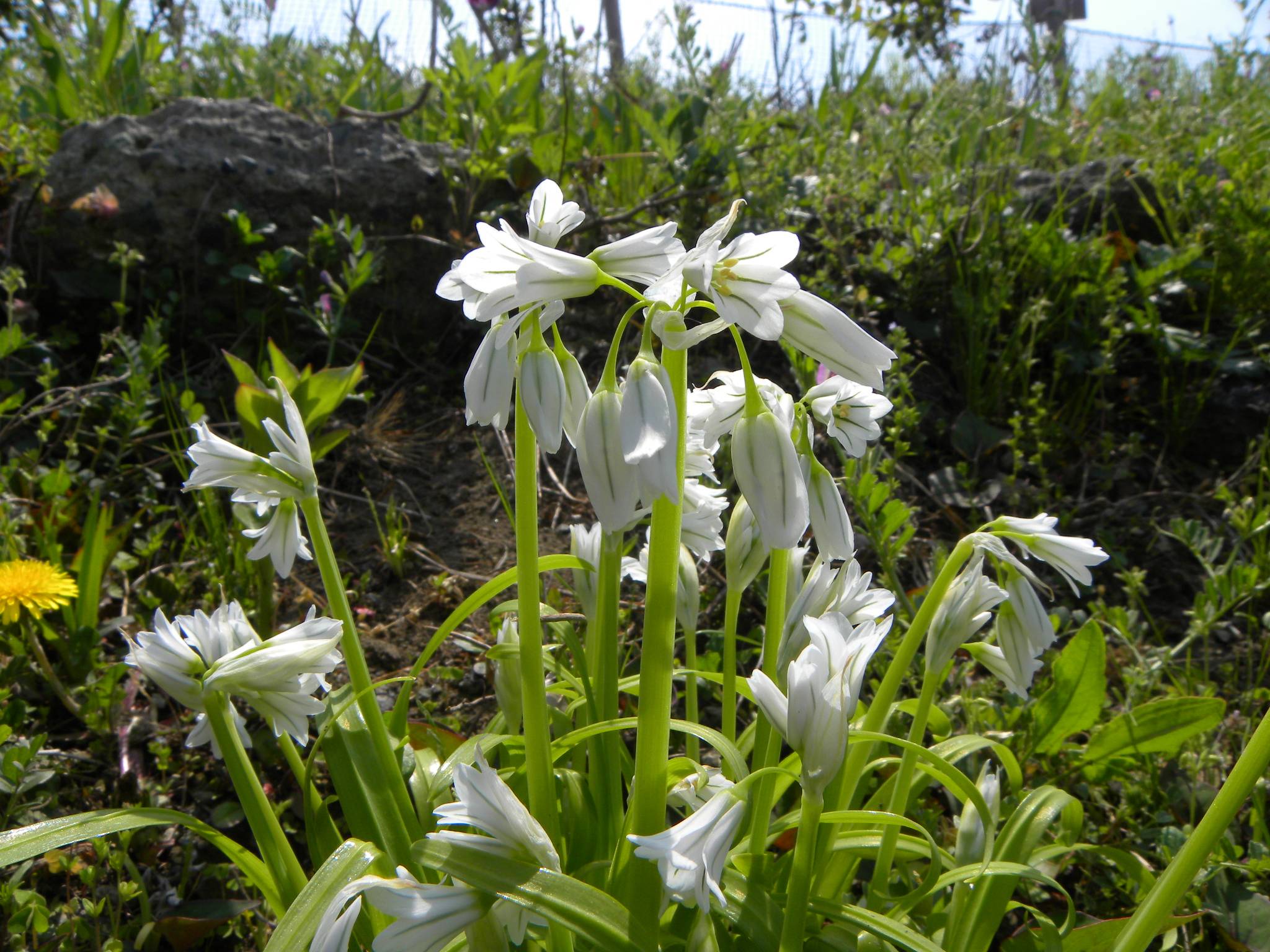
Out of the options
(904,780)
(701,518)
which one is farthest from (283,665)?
(904,780)

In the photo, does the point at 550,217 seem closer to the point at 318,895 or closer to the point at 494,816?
the point at 494,816

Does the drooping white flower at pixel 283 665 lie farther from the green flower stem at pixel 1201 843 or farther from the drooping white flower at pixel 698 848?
the green flower stem at pixel 1201 843

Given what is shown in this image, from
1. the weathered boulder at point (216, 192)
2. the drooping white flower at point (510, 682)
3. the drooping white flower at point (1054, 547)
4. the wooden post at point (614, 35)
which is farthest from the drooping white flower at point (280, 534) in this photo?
the wooden post at point (614, 35)

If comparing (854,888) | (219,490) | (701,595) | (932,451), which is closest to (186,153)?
(219,490)

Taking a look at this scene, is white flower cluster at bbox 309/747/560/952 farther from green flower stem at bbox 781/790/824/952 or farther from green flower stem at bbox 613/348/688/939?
green flower stem at bbox 781/790/824/952

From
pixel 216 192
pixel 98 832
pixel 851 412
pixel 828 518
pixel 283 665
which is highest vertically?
pixel 216 192

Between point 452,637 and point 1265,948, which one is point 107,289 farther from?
point 1265,948

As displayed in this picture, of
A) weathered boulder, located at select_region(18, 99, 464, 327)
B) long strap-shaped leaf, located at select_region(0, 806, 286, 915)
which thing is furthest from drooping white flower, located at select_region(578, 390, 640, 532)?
weathered boulder, located at select_region(18, 99, 464, 327)

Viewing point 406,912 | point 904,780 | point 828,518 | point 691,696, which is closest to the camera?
point 406,912
